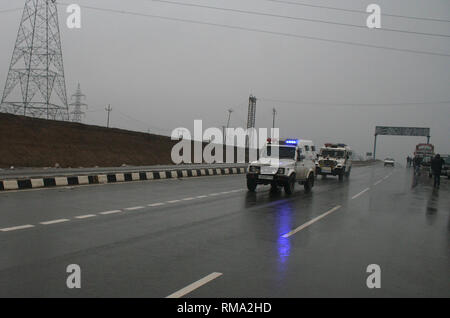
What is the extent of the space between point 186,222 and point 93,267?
395cm

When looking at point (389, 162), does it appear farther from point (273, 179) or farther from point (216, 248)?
point (216, 248)

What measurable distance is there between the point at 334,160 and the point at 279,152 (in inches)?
501

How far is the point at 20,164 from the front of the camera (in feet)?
95.7

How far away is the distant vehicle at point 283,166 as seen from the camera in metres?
16.2

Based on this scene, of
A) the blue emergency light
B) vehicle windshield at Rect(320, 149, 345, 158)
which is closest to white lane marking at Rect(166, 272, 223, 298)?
the blue emergency light

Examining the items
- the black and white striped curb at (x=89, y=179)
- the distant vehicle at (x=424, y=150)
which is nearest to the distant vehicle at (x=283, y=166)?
the black and white striped curb at (x=89, y=179)

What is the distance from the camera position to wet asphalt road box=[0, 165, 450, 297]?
5070 mm

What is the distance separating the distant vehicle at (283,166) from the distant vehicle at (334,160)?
10193mm

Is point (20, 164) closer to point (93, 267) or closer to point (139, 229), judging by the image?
point (139, 229)

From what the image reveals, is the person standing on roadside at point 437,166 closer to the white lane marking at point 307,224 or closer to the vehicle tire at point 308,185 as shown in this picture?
the vehicle tire at point 308,185

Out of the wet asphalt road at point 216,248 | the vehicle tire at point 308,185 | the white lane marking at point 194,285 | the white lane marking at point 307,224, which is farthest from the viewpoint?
the vehicle tire at point 308,185

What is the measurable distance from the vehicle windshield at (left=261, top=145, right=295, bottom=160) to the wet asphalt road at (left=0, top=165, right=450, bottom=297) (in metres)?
4.60

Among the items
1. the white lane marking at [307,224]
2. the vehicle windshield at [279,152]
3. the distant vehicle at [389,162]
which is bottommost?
the distant vehicle at [389,162]
